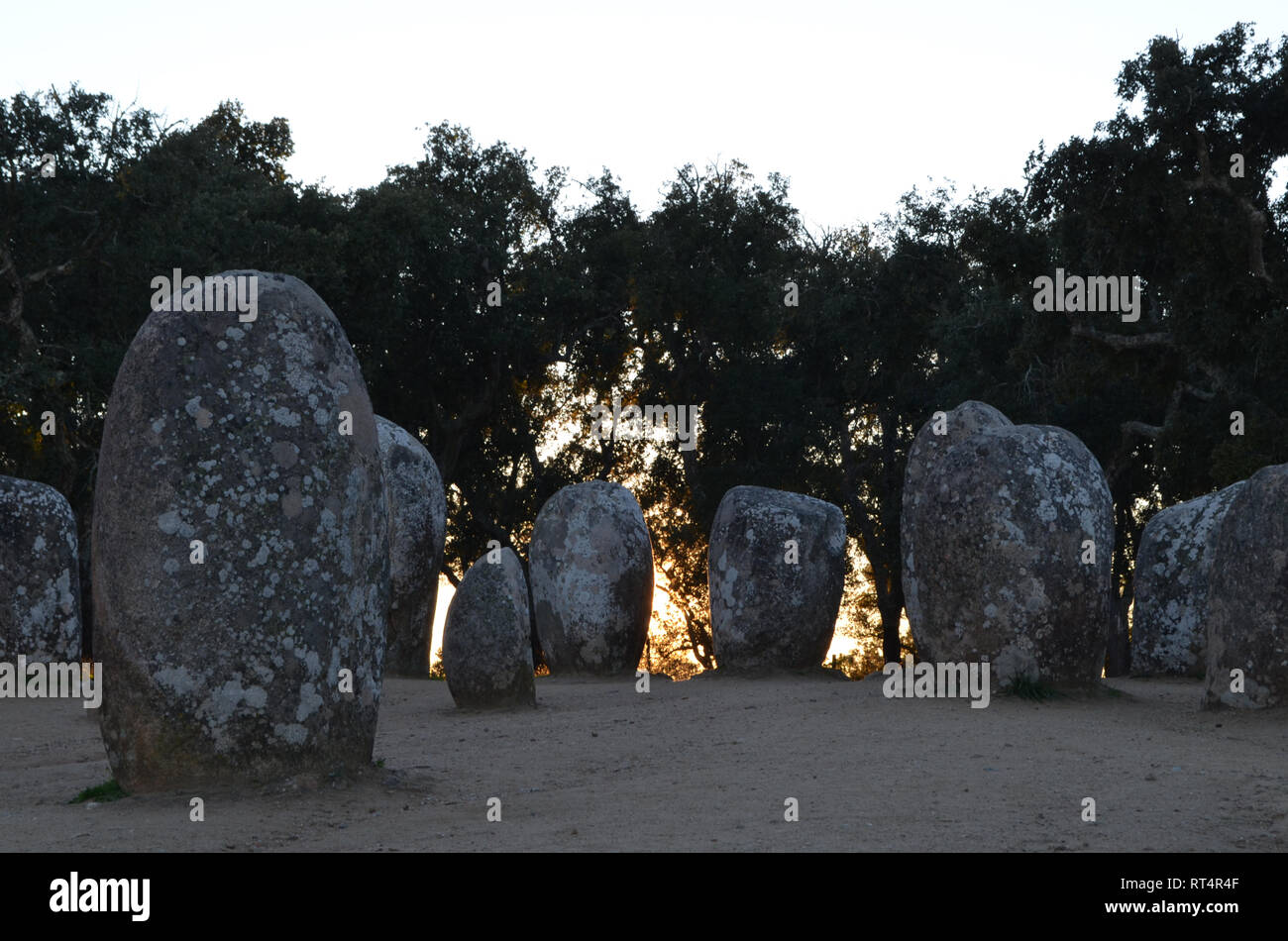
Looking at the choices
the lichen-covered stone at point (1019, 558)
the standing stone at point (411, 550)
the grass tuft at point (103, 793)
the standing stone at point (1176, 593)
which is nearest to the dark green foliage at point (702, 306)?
the standing stone at point (1176, 593)

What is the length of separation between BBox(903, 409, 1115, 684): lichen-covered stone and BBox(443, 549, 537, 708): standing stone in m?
3.80

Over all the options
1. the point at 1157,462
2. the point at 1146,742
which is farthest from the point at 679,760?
the point at 1157,462

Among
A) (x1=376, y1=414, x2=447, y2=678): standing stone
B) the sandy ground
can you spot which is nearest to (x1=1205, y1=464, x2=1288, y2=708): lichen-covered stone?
the sandy ground

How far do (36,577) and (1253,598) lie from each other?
12.7 m

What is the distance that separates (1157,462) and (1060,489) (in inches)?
464

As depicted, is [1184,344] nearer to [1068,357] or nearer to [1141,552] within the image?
[1068,357]

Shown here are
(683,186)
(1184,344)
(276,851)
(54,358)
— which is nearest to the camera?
(276,851)

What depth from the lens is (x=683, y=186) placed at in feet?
88.6

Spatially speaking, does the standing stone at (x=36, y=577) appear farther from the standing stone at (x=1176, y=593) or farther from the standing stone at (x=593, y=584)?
the standing stone at (x=1176, y=593)

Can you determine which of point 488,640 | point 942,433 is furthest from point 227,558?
point 942,433

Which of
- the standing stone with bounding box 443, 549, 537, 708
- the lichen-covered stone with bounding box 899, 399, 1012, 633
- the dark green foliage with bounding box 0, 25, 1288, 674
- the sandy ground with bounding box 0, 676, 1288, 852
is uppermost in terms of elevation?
the dark green foliage with bounding box 0, 25, 1288, 674

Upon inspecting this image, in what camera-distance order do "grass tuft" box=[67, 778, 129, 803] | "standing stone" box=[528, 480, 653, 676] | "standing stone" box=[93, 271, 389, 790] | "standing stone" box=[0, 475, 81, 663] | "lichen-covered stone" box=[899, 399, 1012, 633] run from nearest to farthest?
"standing stone" box=[93, 271, 389, 790]
"grass tuft" box=[67, 778, 129, 803]
"lichen-covered stone" box=[899, 399, 1012, 633]
"standing stone" box=[0, 475, 81, 663]
"standing stone" box=[528, 480, 653, 676]

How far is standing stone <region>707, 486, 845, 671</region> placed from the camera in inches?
634

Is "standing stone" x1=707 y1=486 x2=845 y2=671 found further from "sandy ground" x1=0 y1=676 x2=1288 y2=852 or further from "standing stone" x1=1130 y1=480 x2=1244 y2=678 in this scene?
"sandy ground" x1=0 y1=676 x2=1288 y2=852
